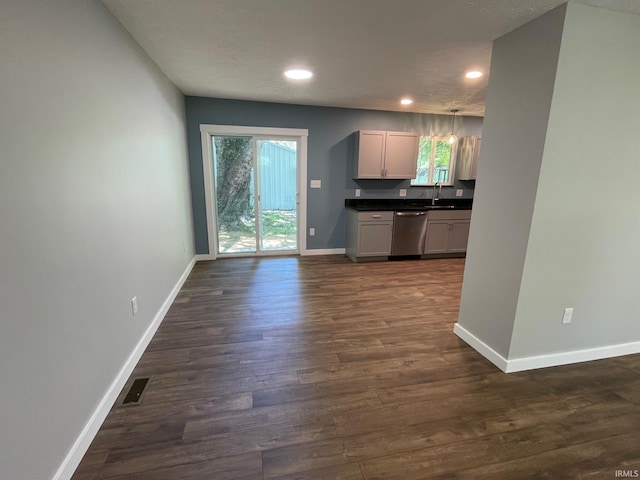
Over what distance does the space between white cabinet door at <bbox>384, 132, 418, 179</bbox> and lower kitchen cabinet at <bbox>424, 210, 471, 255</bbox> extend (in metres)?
0.80

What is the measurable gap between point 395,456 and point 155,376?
1604 millimetres

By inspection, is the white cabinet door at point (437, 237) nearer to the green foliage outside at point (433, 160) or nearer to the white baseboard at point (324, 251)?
the green foliage outside at point (433, 160)

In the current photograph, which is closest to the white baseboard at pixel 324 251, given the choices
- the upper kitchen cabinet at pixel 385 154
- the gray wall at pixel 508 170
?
the upper kitchen cabinet at pixel 385 154

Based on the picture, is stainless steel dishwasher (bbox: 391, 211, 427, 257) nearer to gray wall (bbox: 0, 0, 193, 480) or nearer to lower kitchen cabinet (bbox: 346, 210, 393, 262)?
lower kitchen cabinet (bbox: 346, 210, 393, 262)

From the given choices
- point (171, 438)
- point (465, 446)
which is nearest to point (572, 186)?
point (465, 446)

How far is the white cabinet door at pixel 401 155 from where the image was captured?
4.71m

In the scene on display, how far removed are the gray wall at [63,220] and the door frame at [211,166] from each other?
197 cm

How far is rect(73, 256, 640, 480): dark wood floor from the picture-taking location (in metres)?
1.44

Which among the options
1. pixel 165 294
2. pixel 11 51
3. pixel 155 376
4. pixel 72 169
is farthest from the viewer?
pixel 165 294

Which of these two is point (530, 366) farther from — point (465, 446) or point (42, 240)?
point (42, 240)

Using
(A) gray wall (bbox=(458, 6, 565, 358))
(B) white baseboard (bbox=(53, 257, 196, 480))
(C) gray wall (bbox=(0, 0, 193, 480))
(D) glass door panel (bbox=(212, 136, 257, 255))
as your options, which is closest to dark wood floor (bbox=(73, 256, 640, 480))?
(B) white baseboard (bbox=(53, 257, 196, 480))

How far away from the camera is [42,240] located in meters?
1.23

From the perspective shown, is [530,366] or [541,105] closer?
[541,105]

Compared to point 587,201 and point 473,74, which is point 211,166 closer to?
point 473,74
